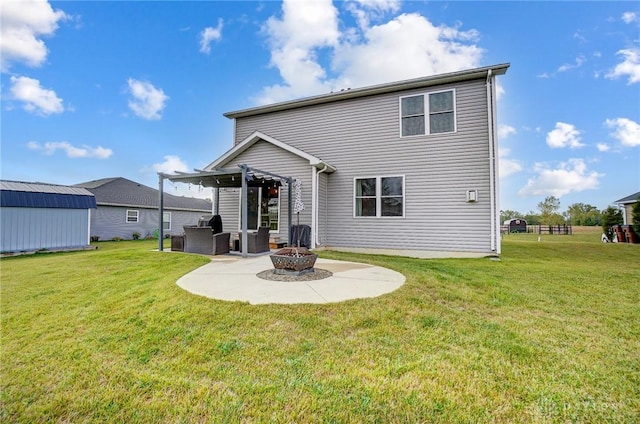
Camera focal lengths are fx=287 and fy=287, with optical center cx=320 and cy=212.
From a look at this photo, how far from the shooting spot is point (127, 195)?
20.2 metres

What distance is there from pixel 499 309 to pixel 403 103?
7686 mm

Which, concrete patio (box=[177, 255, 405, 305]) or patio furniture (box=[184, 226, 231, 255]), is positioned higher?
patio furniture (box=[184, 226, 231, 255])

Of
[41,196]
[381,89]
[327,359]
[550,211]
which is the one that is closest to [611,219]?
[550,211]

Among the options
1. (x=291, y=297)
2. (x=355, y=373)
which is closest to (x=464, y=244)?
(x=291, y=297)

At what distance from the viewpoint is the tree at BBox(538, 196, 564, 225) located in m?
28.8

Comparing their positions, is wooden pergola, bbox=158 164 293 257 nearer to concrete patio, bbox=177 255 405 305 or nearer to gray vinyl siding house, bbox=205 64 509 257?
gray vinyl siding house, bbox=205 64 509 257

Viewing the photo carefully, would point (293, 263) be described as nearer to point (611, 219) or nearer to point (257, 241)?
point (257, 241)

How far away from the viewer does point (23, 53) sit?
9.70 m

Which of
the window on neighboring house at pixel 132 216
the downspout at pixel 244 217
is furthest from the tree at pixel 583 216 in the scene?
the window on neighboring house at pixel 132 216

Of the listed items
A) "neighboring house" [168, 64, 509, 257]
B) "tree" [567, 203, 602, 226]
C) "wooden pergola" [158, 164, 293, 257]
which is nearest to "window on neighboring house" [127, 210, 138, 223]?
"neighboring house" [168, 64, 509, 257]

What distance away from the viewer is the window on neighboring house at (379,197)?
9.64m

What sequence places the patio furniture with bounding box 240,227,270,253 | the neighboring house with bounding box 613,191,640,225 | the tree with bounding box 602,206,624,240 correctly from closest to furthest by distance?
the patio furniture with bounding box 240,227,270,253
the neighboring house with bounding box 613,191,640,225
the tree with bounding box 602,206,624,240

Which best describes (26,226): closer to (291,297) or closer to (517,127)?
(291,297)

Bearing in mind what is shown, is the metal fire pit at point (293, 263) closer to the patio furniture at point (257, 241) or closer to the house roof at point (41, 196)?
the patio furniture at point (257, 241)
